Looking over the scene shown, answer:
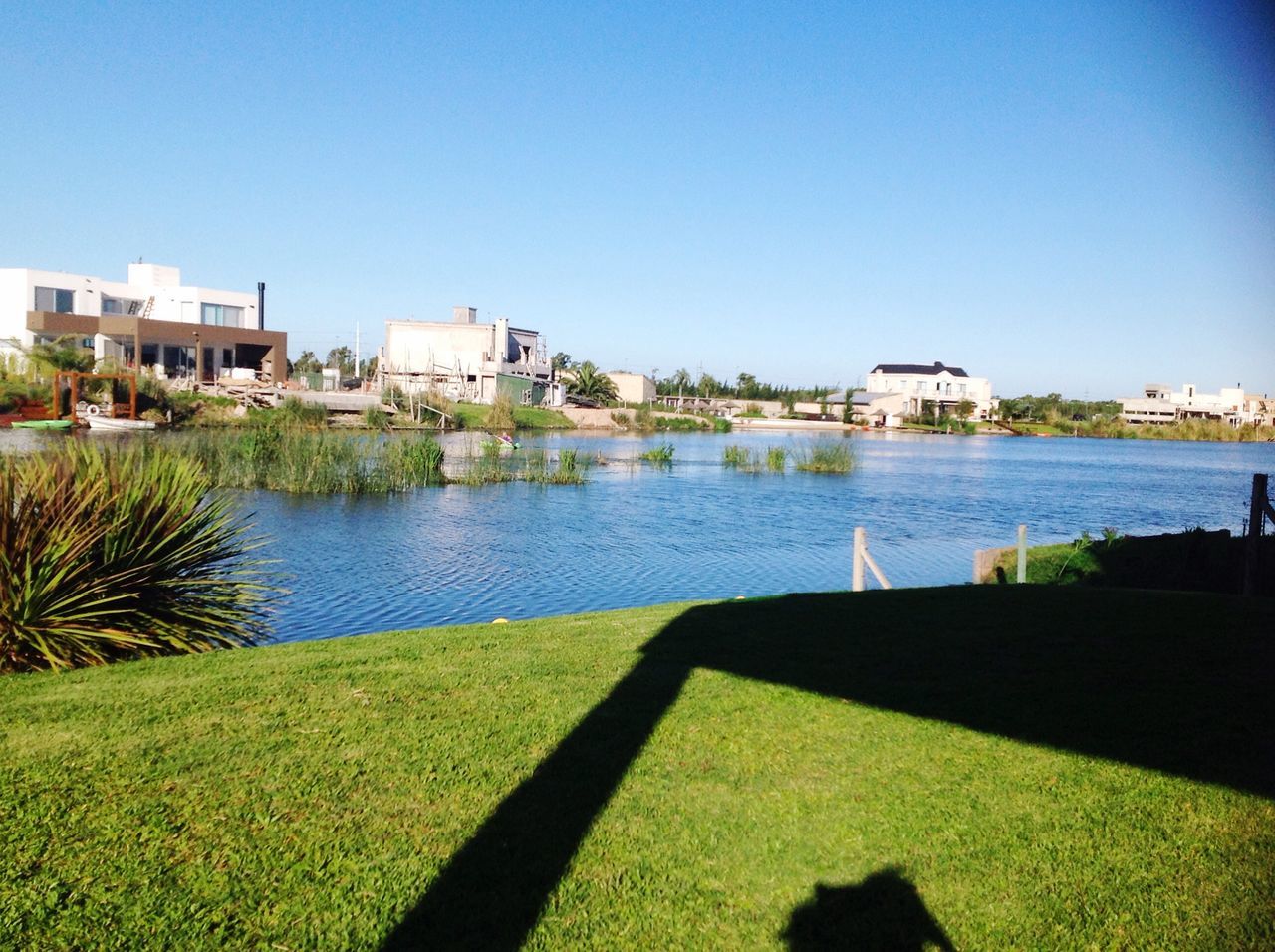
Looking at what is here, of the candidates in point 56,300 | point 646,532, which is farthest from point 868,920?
point 56,300

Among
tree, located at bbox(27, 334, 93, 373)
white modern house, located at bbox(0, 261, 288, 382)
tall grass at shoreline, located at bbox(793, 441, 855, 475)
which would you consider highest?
A: white modern house, located at bbox(0, 261, 288, 382)

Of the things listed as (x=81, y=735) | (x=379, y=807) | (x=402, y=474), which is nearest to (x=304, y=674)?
(x=81, y=735)

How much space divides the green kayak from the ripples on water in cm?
1961

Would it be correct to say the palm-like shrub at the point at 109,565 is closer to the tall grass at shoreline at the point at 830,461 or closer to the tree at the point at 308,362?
the tall grass at shoreline at the point at 830,461

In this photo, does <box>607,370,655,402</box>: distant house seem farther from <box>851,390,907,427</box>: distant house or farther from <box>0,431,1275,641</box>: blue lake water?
<box>0,431,1275,641</box>: blue lake water

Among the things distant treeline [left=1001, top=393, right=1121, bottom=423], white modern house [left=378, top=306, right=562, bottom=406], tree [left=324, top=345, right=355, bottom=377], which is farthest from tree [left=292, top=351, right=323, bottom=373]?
distant treeline [left=1001, top=393, right=1121, bottom=423]

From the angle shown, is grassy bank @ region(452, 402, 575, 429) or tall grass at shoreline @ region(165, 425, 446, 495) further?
grassy bank @ region(452, 402, 575, 429)

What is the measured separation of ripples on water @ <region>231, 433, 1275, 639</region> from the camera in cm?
1523

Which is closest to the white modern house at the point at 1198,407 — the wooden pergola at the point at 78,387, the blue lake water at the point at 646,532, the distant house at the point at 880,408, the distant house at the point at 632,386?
the distant house at the point at 880,408

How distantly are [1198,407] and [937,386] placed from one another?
34.0 m

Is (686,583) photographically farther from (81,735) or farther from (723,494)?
(723,494)

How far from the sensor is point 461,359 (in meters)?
72.3

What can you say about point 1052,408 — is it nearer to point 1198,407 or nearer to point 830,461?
point 1198,407

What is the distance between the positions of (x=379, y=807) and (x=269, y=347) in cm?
6204
